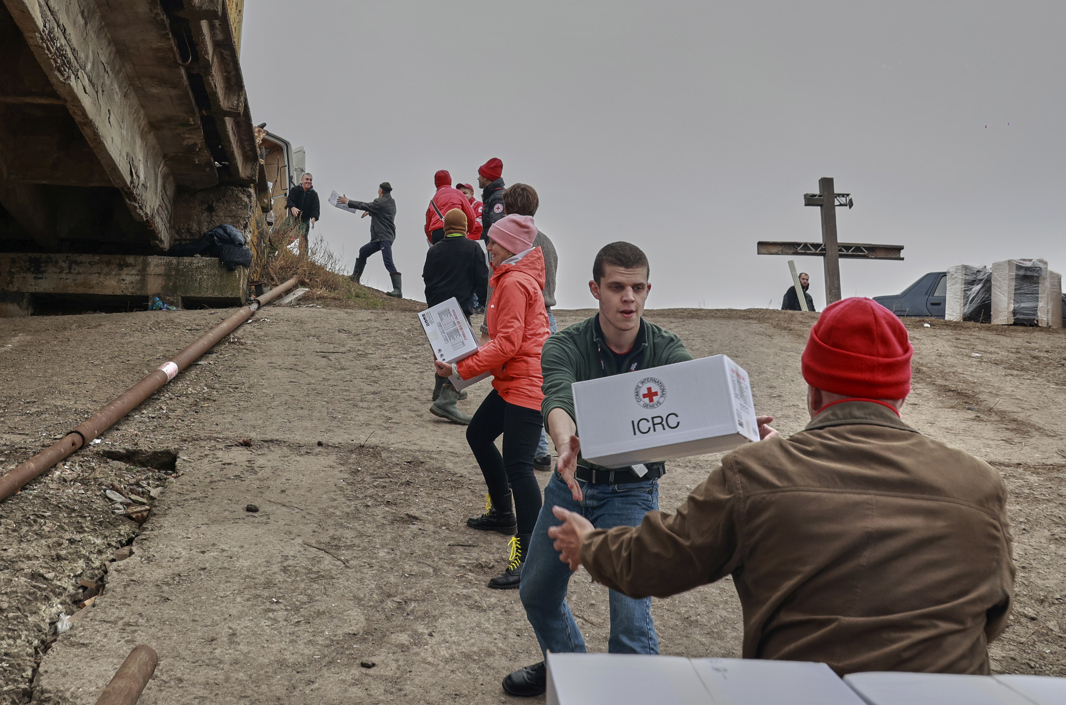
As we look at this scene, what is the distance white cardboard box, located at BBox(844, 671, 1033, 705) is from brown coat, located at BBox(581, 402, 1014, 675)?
139 millimetres

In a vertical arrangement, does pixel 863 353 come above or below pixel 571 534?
above

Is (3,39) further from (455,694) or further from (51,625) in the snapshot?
(455,694)

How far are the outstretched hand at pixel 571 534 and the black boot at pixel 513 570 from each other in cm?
206

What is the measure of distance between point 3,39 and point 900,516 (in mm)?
7794

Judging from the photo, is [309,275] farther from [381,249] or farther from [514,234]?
[514,234]

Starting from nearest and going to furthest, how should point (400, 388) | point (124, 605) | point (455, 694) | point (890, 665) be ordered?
point (890, 665)
point (455, 694)
point (124, 605)
point (400, 388)

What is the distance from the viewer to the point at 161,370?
7027 mm

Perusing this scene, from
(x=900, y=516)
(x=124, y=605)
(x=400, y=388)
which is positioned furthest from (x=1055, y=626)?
(x=400, y=388)

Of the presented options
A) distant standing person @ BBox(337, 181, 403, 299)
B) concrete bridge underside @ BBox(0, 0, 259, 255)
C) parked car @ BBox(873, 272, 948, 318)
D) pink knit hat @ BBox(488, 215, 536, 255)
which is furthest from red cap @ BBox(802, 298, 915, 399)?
parked car @ BBox(873, 272, 948, 318)

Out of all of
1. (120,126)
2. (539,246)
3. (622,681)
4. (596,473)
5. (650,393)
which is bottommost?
(596,473)

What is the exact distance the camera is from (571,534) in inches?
89.2

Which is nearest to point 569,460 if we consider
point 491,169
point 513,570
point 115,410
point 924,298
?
point 513,570

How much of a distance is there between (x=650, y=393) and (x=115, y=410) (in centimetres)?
478

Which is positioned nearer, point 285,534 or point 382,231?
point 285,534
